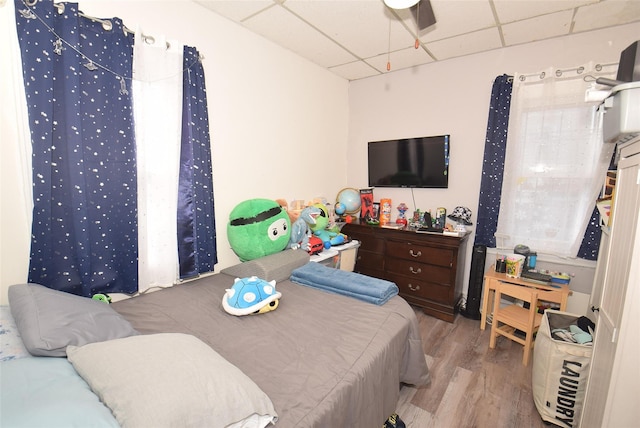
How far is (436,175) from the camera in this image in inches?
118

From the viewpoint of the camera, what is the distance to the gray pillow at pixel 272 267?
6.53ft

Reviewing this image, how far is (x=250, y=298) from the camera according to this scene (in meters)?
1.56

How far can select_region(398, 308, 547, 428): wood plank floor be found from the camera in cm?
163

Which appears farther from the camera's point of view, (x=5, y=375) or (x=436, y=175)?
(x=436, y=175)

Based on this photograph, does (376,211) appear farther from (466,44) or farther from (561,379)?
(561,379)

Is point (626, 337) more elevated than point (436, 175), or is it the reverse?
point (436, 175)

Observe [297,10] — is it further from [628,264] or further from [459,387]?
[459,387]

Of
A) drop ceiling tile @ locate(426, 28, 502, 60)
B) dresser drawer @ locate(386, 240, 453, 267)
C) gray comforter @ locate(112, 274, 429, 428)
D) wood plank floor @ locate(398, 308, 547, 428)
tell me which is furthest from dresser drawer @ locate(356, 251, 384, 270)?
drop ceiling tile @ locate(426, 28, 502, 60)

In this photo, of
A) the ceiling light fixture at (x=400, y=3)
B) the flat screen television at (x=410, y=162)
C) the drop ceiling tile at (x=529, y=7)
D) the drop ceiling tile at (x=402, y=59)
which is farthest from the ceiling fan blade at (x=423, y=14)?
the flat screen television at (x=410, y=162)

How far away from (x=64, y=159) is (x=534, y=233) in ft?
11.2

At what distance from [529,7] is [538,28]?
399 mm

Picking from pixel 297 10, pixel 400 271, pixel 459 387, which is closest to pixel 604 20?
pixel 297 10

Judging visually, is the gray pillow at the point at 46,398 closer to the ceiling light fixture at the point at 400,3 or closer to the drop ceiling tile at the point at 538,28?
the ceiling light fixture at the point at 400,3

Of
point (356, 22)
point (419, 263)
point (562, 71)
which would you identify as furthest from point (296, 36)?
point (419, 263)
